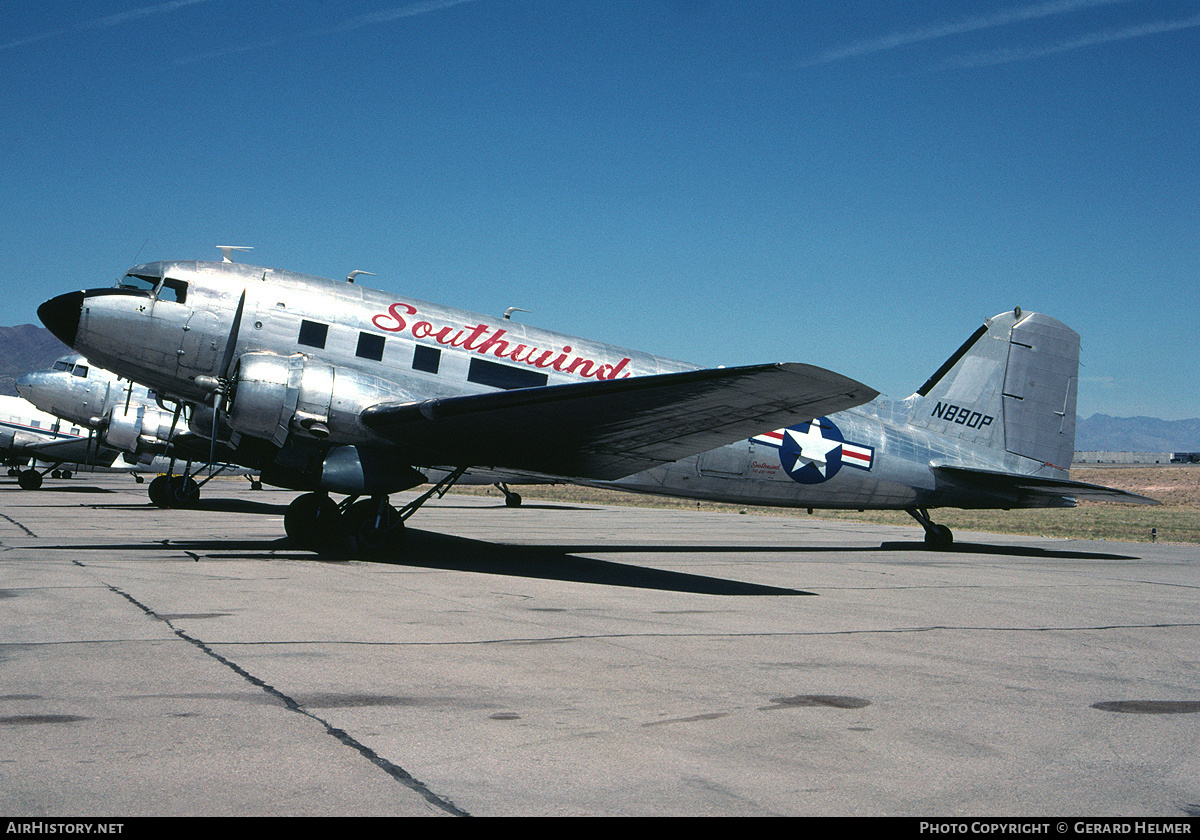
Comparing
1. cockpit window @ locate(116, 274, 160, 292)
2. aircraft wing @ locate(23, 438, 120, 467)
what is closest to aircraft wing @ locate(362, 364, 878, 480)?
cockpit window @ locate(116, 274, 160, 292)

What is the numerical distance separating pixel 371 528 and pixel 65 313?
19.4 feet

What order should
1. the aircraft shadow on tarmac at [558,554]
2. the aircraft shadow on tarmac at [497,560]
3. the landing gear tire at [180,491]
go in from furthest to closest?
the landing gear tire at [180,491], the aircraft shadow on tarmac at [558,554], the aircraft shadow on tarmac at [497,560]

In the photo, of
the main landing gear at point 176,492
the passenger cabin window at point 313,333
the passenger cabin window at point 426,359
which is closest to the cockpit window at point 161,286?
the passenger cabin window at point 313,333

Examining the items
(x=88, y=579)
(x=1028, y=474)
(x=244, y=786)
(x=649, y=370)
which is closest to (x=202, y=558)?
(x=88, y=579)

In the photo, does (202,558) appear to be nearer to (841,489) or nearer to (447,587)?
(447,587)

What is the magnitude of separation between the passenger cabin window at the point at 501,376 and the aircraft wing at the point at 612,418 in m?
1.50

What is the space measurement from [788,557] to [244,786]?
14038 mm

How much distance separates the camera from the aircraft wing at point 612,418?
10.7 m

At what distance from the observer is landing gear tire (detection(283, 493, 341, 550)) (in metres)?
A: 14.4

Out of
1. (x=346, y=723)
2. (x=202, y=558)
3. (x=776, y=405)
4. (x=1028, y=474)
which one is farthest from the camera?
(x=1028, y=474)

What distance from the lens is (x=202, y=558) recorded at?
13.5m

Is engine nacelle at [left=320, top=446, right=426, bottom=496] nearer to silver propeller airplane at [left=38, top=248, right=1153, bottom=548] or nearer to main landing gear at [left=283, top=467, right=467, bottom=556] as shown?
silver propeller airplane at [left=38, top=248, right=1153, bottom=548]

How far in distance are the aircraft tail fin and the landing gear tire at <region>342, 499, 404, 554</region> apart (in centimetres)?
1087

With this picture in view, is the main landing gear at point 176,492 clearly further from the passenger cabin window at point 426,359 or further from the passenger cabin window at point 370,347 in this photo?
the passenger cabin window at point 426,359
